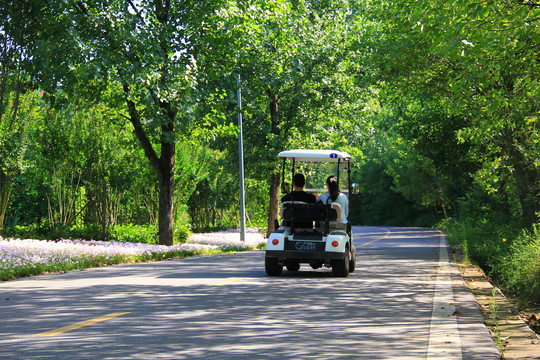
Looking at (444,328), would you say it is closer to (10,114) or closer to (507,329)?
(507,329)

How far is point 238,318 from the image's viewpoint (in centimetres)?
864

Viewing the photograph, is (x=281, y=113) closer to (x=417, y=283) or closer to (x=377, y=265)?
(x=377, y=265)

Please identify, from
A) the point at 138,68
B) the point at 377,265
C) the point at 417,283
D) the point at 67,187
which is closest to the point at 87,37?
the point at 138,68

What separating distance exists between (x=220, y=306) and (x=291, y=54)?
2063 centimetres

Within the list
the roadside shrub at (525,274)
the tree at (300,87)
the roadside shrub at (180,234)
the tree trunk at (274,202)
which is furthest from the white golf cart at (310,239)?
the tree trunk at (274,202)

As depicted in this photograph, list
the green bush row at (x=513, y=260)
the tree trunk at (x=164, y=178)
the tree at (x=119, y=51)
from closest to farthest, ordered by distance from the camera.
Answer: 1. the green bush row at (x=513, y=260)
2. the tree at (x=119, y=51)
3. the tree trunk at (x=164, y=178)

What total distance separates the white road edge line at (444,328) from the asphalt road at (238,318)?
13 mm

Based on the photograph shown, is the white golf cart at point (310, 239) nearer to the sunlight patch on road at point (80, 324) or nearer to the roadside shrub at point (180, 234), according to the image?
the sunlight patch on road at point (80, 324)

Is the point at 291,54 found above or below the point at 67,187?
above

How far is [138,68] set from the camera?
61.4 ft

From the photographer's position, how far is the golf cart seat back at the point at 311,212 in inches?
546

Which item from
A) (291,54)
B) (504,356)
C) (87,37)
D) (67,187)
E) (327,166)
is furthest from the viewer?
(291,54)

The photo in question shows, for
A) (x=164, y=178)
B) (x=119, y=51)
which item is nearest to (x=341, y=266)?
(x=119, y=51)

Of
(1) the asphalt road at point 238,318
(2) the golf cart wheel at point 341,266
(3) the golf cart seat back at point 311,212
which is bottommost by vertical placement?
(1) the asphalt road at point 238,318
